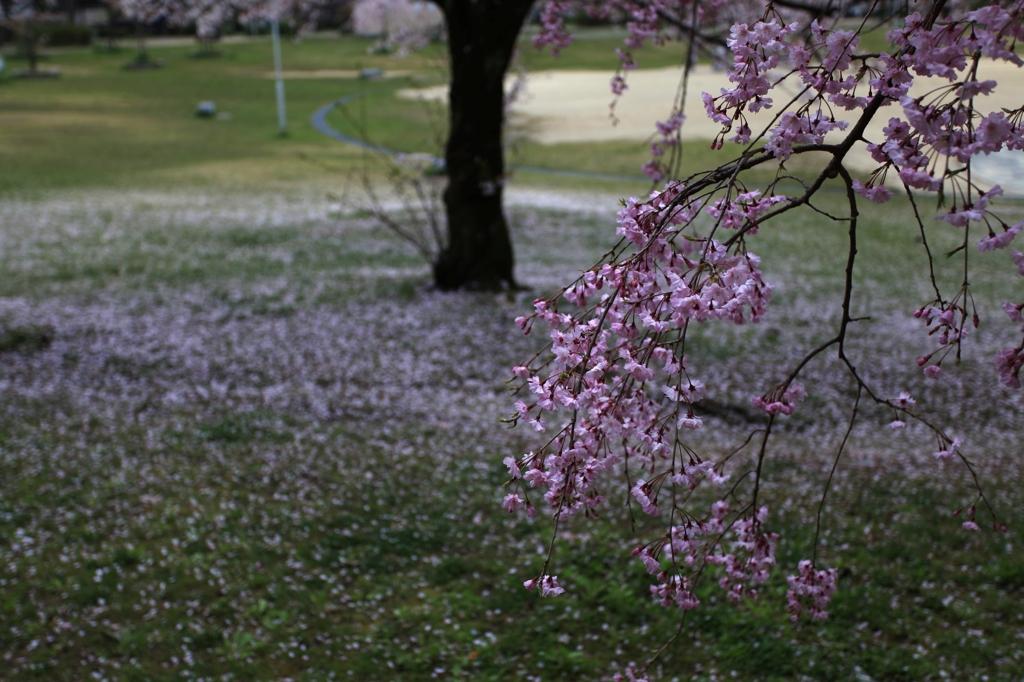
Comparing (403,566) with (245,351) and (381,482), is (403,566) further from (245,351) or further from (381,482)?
(245,351)

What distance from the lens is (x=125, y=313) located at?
28.3 feet

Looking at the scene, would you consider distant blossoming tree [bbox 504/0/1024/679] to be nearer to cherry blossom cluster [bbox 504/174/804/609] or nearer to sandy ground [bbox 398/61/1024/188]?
cherry blossom cluster [bbox 504/174/804/609]

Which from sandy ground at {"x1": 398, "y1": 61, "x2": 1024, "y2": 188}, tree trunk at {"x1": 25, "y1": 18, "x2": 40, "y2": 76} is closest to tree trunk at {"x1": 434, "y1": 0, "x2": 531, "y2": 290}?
sandy ground at {"x1": 398, "y1": 61, "x2": 1024, "y2": 188}

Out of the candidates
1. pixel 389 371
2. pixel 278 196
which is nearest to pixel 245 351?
pixel 389 371

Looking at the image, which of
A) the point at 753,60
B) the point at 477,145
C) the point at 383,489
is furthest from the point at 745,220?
the point at 477,145

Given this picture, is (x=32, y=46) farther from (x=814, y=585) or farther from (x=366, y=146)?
(x=814, y=585)

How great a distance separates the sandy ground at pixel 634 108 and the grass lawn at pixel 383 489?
10.3 meters

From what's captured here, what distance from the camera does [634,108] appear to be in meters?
27.6

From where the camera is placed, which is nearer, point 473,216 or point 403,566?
point 403,566

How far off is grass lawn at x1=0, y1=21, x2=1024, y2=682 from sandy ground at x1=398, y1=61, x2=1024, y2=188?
33.7 ft

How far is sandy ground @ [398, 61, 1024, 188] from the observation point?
2056cm

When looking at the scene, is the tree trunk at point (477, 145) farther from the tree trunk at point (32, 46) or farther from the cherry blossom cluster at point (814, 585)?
the tree trunk at point (32, 46)

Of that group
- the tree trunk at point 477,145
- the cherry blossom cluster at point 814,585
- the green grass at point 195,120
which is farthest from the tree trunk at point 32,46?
the cherry blossom cluster at point 814,585

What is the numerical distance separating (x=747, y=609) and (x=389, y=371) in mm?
4141
